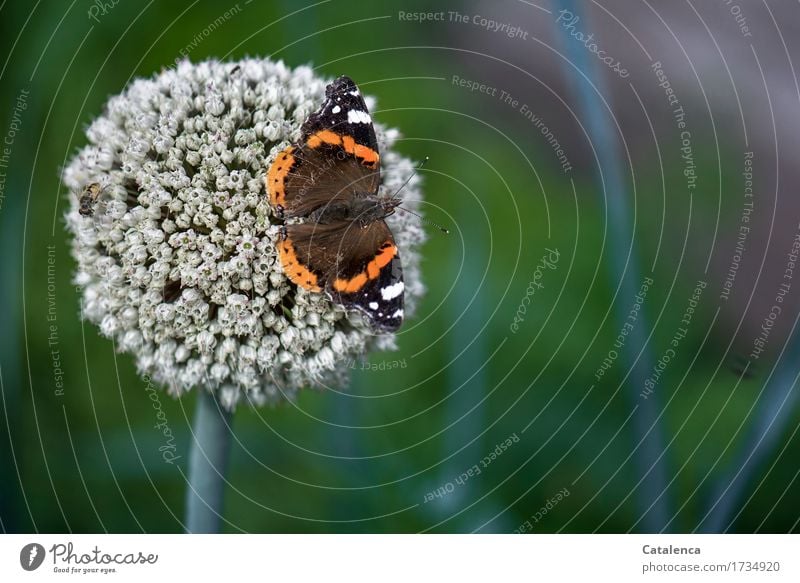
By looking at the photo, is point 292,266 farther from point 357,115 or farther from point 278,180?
point 357,115

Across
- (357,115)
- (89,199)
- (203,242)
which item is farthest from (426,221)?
(89,199)

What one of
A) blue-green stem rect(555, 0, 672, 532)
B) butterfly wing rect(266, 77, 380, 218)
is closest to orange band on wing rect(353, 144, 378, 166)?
butterfly wing rect(266, 77, 380, 218)

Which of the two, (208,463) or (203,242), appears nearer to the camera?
(203,242)

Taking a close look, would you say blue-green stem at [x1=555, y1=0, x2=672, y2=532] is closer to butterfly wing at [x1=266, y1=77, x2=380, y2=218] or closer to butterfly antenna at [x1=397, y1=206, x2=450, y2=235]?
butterfly antenna at [x1=397, y1=206, x2=450, y2=235]

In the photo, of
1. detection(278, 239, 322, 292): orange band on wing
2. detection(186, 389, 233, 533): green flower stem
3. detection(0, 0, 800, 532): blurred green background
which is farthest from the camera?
detection(0, 0, 800, 532): blurred green background

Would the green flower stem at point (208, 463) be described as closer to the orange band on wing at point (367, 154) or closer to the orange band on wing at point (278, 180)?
the orange band on wing at point (278, 180)
